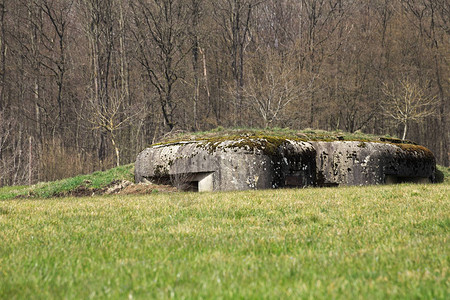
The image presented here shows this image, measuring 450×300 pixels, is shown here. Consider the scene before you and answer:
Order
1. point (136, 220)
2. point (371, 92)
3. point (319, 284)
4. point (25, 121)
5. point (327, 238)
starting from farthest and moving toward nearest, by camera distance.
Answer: point (371, 92)
point (25, 121)
point (136, 220)
point (327, 238)
point (319, 284)

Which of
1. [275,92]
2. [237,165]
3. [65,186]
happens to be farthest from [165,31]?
[237,165]

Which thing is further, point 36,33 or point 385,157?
point 36,33

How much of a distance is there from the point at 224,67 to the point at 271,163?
86.4ft

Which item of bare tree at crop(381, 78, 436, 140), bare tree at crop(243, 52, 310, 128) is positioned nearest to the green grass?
bare tree at crop(243, 52, 310, 128)

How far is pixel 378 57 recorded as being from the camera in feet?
116

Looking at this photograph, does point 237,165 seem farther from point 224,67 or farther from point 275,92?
point 224,67

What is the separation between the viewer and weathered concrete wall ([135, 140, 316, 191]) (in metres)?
12.5

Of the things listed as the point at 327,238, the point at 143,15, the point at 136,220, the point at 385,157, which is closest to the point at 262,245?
the point at 327,238

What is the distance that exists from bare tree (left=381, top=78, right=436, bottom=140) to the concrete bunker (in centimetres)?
1661

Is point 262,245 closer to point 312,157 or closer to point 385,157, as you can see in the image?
point 312,157

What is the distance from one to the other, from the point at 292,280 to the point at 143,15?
96.1ft

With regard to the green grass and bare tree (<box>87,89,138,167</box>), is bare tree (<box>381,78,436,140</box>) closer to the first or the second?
bare tree (<box>87,89,138,167</box>)

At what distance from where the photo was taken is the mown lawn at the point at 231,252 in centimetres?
305

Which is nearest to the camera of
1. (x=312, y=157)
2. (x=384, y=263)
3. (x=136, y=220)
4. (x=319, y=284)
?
(x=319, y=284)
